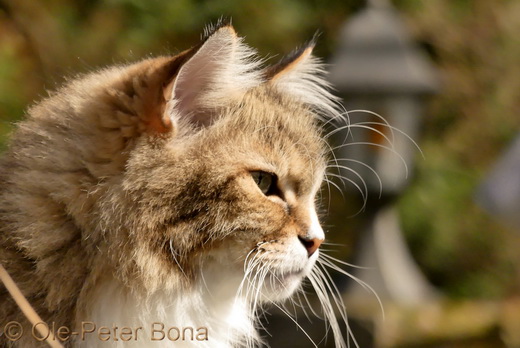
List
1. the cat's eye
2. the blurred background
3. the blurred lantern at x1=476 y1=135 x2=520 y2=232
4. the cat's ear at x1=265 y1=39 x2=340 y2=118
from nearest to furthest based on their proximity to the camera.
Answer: the cat's eye
the cat's ear at x1=265 y1=39 x2=340 y2=118
the blurred lantern at x1=476 y1=135 x2=520 y2=232
the blurred background

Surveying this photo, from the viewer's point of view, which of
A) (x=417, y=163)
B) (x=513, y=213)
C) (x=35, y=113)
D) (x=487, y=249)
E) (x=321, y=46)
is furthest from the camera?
(x=487, y=249)

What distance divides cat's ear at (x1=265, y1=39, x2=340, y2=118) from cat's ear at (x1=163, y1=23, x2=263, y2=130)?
0.14m

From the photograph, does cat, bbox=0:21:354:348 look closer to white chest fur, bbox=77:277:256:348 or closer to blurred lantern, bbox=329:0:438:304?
white chest fur, bbox=77:277:256:348

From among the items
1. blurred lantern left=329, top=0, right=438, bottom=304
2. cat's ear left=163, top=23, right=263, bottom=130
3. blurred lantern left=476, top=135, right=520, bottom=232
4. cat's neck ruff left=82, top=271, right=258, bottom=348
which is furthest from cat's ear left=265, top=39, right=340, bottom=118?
blurred lantern left=329, top=0, right=438, bottom=304

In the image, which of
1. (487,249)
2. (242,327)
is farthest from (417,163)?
(242,327)

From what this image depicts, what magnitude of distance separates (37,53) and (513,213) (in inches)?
122

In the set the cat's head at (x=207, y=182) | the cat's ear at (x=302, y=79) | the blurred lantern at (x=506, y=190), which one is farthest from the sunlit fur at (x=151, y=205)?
the blurred lantern at (x=506, y=190)

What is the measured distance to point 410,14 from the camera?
744cm

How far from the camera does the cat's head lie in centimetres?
200

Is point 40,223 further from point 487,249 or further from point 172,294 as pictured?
point 487,249

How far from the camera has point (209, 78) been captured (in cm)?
214

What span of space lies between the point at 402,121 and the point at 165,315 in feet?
12.1

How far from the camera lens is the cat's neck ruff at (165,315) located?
Answer: 2008 millimetres

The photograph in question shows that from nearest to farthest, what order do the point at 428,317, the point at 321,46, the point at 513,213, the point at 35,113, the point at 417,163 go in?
the point at 35,113, the point at 513,213, the point at 428,317, the point at 321,46, the point at 417,163
